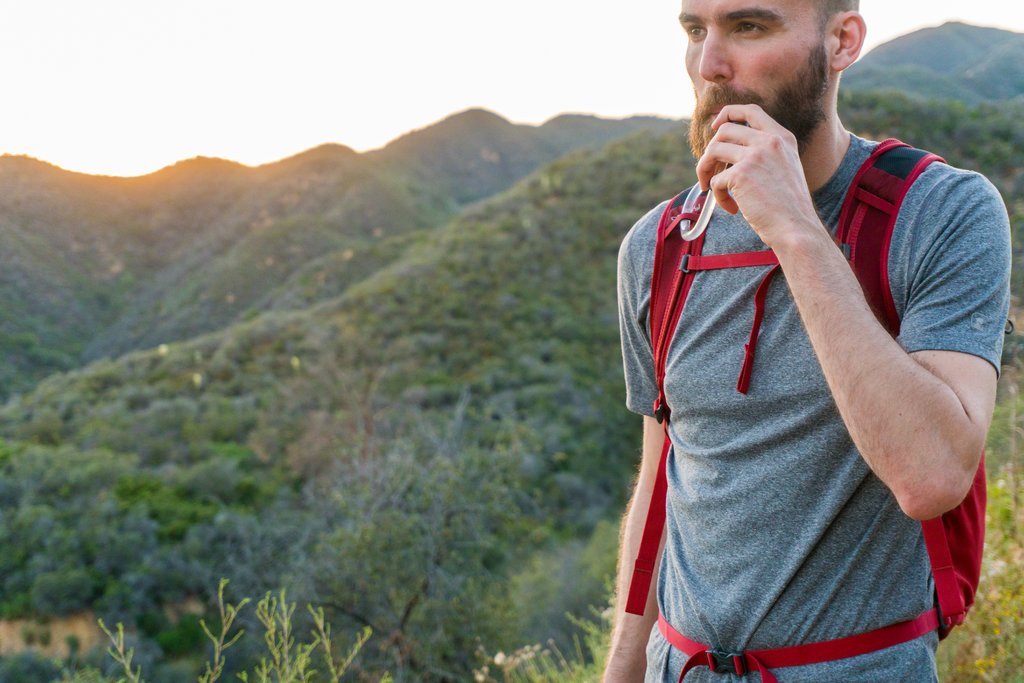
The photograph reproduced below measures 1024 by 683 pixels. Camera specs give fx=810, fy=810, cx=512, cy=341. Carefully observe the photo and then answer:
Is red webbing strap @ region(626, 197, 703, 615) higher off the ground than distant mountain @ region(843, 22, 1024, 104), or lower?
lower

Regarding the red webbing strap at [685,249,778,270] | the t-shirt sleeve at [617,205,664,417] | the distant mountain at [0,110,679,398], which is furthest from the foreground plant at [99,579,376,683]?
the distant mountain at [0,110,679,398]

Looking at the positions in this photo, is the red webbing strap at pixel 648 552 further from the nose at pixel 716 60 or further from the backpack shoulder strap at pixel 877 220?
the nose at pixel 716 60

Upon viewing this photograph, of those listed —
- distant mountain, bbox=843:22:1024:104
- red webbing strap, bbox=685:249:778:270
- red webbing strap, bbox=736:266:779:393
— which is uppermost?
distant mountain, bbox=843:22:1024:104

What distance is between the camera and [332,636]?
30.3ft

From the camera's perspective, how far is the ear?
1.22 m

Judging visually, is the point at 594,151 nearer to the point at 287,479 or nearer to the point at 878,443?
the point at 287,479

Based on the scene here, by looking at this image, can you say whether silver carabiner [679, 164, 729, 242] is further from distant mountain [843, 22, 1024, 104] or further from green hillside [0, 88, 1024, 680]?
distant mountain [843, 22, 1024, 104]

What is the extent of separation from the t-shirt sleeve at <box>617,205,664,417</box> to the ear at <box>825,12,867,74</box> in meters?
0.38

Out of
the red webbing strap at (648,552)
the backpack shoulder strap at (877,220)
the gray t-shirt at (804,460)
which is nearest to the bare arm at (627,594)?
the red webbing strap at (648,552)

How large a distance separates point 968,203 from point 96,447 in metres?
17.8

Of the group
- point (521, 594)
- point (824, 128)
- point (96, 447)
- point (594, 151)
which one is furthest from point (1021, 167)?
point (824, 128)

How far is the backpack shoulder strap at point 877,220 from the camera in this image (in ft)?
3.59

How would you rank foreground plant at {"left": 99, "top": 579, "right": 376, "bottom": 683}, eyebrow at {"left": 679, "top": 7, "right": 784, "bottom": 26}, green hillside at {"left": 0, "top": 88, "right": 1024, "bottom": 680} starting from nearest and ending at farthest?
eyebrow at {"left": 679, "top": 7, "right": 784, "bottom": 26} < foreground plant at {"left": 99, "top": 579, "right": 376, "bottom": 683} < green hillside at {"left": 0, "top": 88, "right": 1024, "bottom": 680}

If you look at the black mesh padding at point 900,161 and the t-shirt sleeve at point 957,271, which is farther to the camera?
the black mesh padding at point 900,161
